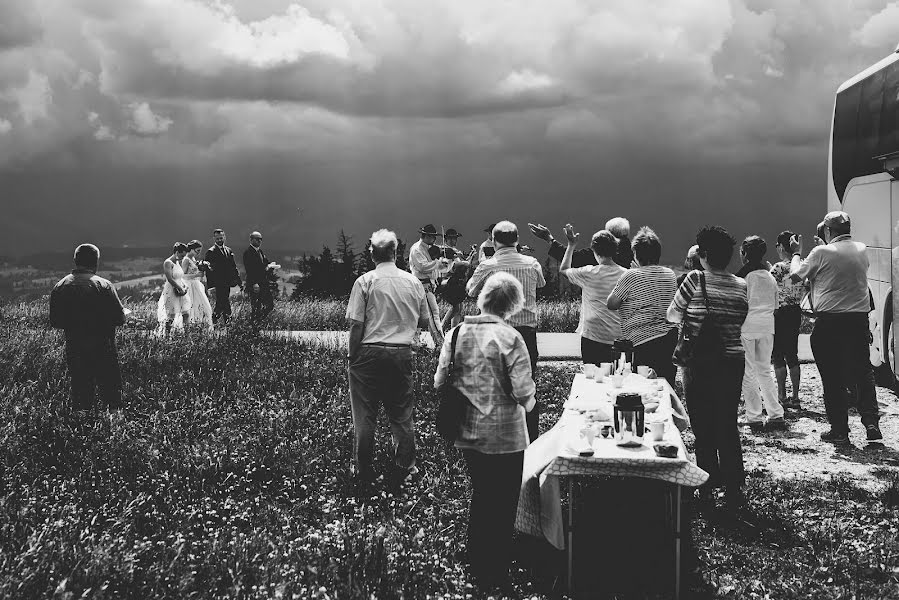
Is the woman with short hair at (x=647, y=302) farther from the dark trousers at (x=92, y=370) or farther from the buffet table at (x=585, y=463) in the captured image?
the dark trousers at (x=92, y=370)

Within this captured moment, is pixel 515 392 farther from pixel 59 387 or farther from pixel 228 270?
pixel 228 270

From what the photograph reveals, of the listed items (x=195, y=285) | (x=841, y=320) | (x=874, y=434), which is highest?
(x=195, y=285)

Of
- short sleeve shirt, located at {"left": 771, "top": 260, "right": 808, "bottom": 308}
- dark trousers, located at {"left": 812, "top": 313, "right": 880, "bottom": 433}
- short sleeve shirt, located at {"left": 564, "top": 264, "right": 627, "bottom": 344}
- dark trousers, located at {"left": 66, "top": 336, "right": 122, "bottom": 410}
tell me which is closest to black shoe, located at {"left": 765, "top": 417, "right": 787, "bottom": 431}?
dark trousers, located at {"left": 812, "top": 313, "right": 880, "bottom": 433}

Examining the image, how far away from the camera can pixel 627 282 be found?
283 inches

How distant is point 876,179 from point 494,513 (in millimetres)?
8109

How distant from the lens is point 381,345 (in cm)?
701

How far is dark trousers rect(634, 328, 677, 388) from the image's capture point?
750 cm

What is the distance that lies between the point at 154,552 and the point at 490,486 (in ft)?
6.94

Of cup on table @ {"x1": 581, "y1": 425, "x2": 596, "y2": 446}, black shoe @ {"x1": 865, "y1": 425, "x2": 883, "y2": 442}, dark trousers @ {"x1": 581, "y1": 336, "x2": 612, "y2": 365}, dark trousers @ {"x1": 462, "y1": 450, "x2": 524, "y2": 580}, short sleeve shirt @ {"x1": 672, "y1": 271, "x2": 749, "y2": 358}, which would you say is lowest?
black shoe @ {"x1": 865, "y1": 425, "x2": 883, "y2": 442}

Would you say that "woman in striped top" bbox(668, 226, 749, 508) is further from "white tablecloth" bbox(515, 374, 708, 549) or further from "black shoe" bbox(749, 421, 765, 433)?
"black shoe" bbox(749, 421, 765, 433)

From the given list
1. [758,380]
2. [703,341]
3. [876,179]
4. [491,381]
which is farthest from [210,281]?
[491,381]

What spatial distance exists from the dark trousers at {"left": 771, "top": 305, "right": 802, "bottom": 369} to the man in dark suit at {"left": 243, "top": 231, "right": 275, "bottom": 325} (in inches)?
402

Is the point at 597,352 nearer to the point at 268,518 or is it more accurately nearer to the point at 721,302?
the point at 721,302

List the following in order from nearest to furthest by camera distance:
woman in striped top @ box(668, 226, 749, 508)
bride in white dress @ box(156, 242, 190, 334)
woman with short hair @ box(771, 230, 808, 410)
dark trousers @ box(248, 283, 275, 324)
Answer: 1. woman in striped top @ box(668, 226, 749, 508)
2. woman with short hair @ box(771, 230, 808, 410)
3. bride in white dress @ box(156, 242, 190, 334)
4. dark trousers @ box(248, 283, 275, 324)
